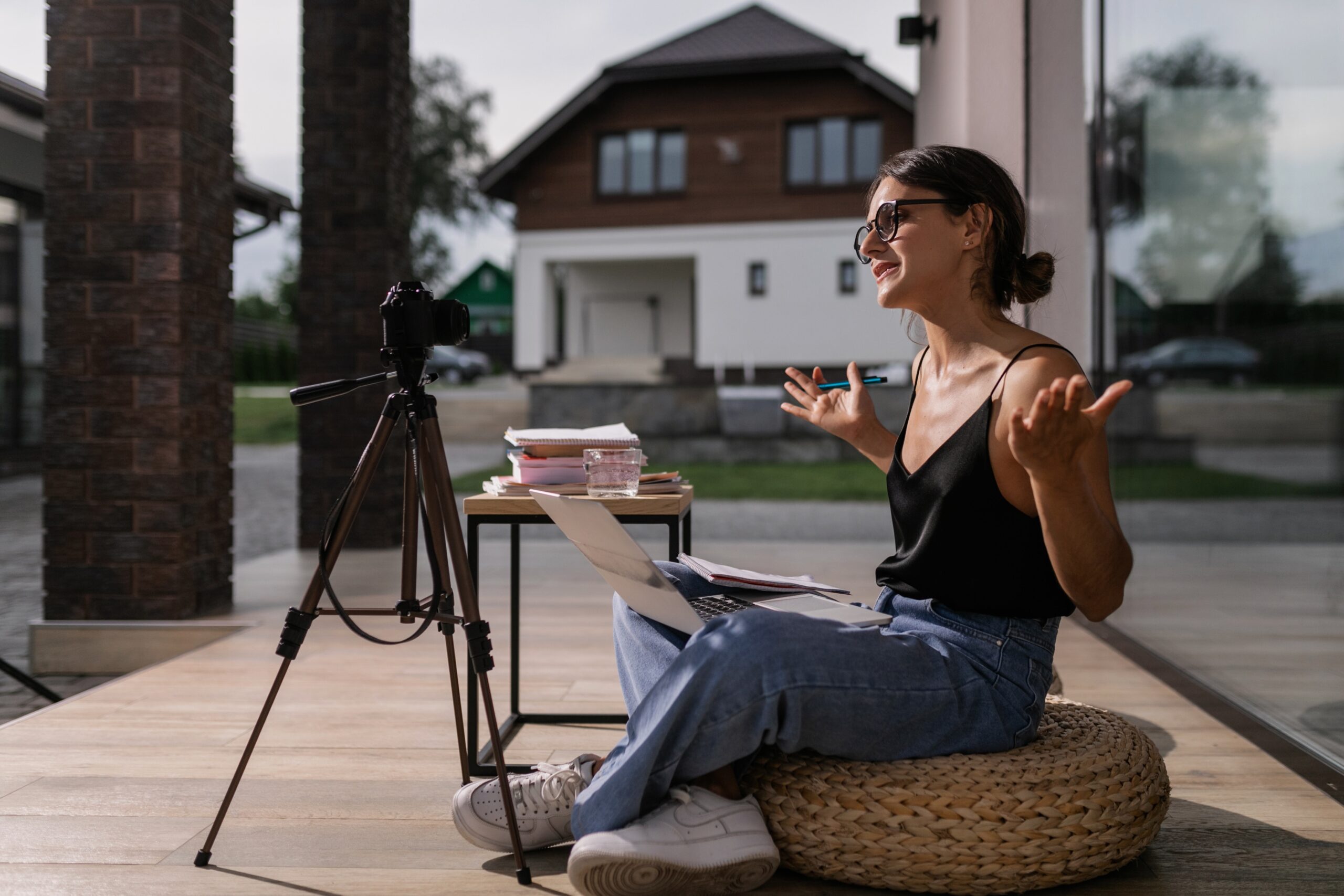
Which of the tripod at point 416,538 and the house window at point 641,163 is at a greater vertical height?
the house window at point 641,163

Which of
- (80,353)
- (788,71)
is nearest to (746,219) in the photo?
(788,71)

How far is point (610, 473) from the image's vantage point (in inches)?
84.7

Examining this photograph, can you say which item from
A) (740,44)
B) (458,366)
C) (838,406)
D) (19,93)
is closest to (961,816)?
(838,406)

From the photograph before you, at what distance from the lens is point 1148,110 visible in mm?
4285

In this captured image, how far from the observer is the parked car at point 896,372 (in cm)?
1302

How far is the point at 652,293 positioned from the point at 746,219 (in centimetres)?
262

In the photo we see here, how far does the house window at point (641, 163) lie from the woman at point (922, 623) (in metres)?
16.6

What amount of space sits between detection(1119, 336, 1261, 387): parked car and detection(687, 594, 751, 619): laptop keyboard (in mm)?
3053

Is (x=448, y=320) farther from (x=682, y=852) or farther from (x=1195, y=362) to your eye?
(x=1195, y=362)

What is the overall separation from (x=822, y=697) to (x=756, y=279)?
16582 millimetres

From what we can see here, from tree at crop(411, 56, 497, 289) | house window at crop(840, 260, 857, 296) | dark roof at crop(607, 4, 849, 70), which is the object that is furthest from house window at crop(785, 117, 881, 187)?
tree at crop(411, 56, 497, 289)

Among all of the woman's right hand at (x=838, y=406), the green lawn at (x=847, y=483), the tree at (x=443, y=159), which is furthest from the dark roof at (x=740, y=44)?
the woman's right hand at (x=838, y=406)

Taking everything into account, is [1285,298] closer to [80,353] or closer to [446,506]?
[446,506]

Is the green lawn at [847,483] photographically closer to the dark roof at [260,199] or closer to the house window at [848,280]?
the dark roof at [260,199]
